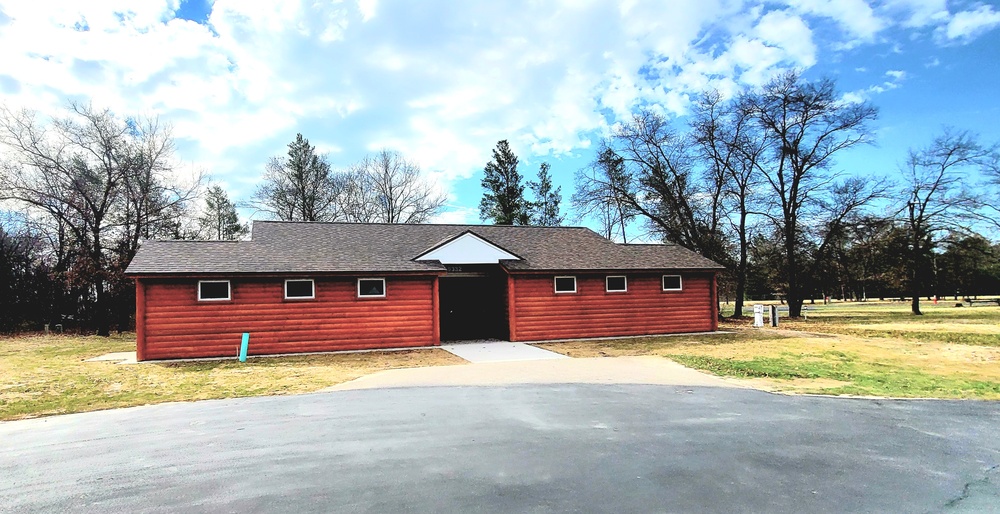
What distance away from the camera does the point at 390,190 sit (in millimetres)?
38719

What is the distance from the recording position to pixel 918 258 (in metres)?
30.2

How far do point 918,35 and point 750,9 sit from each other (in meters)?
4.69

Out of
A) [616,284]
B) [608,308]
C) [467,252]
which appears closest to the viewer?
[467,252]

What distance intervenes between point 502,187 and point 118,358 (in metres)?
29.9

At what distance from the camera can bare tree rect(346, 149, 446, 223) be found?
38.4 meters

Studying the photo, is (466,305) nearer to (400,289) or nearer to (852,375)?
(400,289)

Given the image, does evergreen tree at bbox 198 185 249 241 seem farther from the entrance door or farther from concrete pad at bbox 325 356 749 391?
concrete pad at bbox 325 356 749 391

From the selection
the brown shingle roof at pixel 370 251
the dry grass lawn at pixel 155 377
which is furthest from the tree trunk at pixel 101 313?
the brown shingle roof at pixel 370 251

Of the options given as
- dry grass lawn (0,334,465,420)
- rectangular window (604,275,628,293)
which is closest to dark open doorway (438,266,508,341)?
rectangular window (604,275,628,293)

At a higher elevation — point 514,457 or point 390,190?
point 390,190

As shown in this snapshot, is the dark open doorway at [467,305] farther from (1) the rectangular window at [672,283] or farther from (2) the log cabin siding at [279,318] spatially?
(1) the rectangular window at [672,283]

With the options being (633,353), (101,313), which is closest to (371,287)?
(633,353)

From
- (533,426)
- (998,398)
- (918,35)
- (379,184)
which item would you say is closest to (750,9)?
(918,35)

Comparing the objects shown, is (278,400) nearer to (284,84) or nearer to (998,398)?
(998,398)
